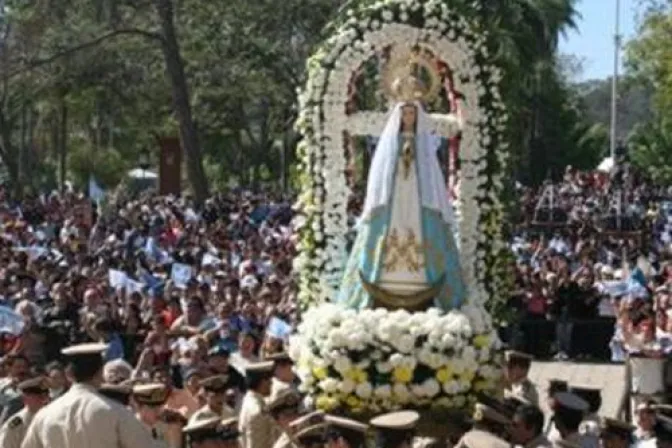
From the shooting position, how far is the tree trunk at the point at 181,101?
46.6 metres

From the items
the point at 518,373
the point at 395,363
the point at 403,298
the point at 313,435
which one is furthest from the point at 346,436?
the point at 403,298

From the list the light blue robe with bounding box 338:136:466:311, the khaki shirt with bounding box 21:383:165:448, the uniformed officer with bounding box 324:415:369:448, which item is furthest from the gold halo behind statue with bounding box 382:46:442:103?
the khaki shirt with bounding box 21:383:165:448

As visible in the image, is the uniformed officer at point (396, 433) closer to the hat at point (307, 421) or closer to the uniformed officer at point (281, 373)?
the hat at point (307, 421)

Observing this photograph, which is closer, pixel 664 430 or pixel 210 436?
pixel 210 436

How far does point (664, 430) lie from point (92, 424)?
10.6 ft

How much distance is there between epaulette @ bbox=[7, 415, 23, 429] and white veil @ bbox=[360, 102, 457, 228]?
6.11m

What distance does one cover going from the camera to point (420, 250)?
17656 mm

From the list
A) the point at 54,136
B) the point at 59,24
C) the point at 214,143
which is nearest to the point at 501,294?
the point at 59,24

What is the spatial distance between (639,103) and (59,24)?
13178cm

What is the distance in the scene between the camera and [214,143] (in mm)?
76812

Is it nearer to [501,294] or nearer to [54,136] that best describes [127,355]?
[501,294]

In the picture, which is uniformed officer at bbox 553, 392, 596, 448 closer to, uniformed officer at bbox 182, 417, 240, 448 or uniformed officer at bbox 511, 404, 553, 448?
uniformed officer at bbox 511, 404, 553, 448

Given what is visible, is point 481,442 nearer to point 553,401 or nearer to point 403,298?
point 553,401

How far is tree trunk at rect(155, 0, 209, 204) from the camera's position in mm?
46594
